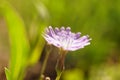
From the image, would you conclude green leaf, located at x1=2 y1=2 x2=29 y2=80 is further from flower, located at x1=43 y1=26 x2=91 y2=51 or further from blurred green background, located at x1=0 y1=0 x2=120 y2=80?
flower, located at x1=43 y1=26 x2=91 y2=51

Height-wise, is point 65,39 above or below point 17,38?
below

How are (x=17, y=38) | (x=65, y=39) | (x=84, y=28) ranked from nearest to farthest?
(x=65, y=39), (x=17, y=38), (x=84, y=28)

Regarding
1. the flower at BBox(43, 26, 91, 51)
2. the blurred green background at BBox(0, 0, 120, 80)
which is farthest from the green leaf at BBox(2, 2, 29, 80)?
the flower at BBox(43, 26, 91, 51)

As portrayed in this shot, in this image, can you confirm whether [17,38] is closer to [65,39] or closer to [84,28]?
[65,39]

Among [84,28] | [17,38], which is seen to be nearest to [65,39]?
[17,38]

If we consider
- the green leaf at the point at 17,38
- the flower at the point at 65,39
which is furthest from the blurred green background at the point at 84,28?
the flower at the point at 65,39

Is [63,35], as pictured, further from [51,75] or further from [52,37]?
[51,75]

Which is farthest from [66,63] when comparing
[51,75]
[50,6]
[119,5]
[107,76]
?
[119,5]
